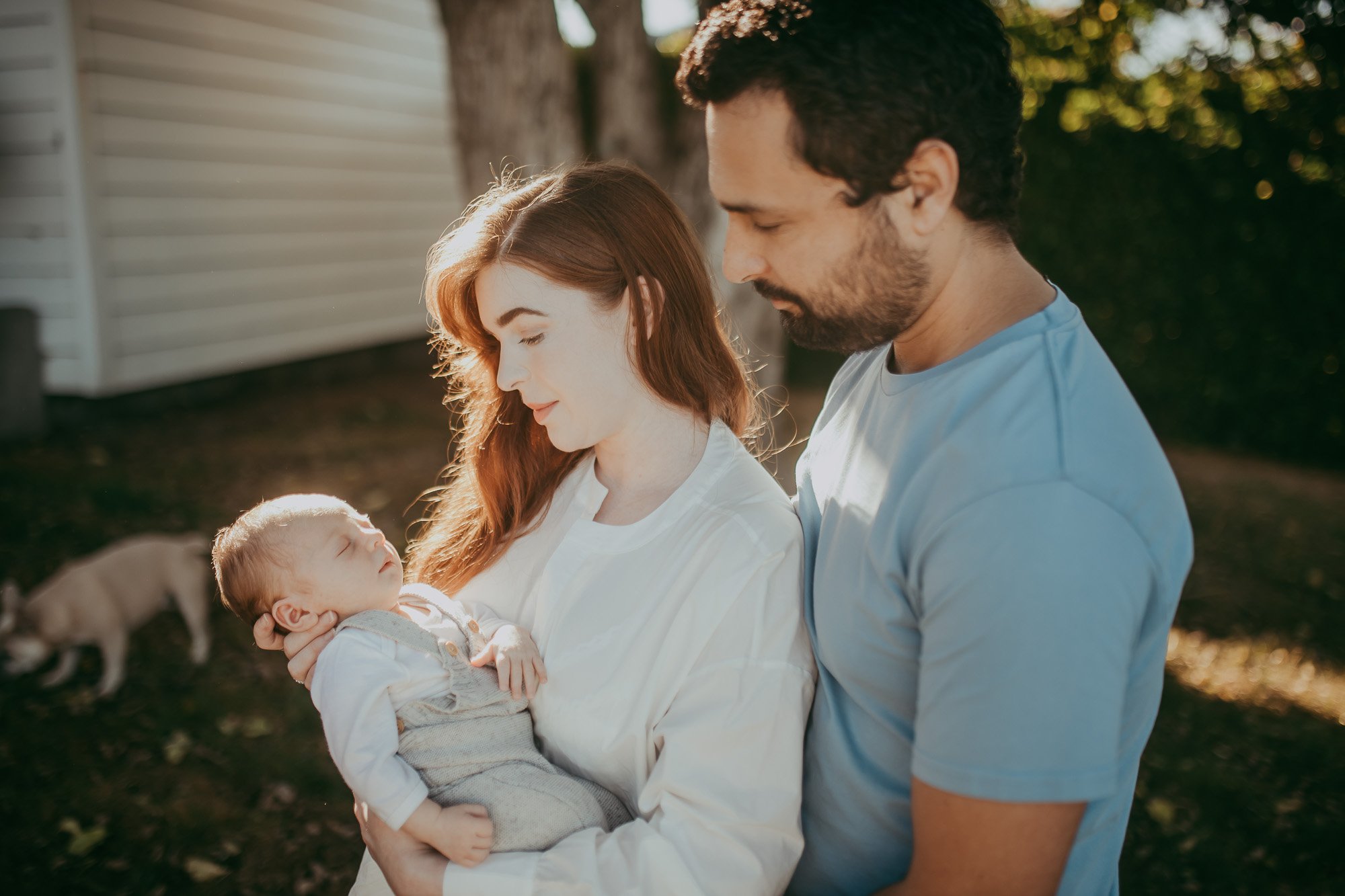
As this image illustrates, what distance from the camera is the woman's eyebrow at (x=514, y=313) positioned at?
1.99m

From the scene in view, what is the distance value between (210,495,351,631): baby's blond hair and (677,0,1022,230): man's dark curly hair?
1.37 metres

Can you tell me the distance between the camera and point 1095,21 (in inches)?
221

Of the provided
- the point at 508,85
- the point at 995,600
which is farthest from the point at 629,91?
the point at 995,600

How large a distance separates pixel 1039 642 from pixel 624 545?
0.94 meters

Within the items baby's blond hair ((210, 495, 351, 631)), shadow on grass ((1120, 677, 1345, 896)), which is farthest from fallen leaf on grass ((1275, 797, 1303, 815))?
baby's blond hair ((210, 495, 351, 631))

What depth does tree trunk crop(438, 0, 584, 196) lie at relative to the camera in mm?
4582

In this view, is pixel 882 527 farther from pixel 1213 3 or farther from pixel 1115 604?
pixel 1213 3

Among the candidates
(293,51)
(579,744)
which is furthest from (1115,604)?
(293,51)

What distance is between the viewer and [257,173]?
342 inches

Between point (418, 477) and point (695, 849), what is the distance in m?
A: 5.70

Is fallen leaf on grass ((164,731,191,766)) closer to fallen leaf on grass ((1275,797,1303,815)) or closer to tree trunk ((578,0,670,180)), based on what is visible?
tree trunk ((578,0,670,180))

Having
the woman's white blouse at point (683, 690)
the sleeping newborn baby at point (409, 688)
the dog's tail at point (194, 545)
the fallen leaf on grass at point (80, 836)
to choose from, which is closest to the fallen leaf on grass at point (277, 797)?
the fallen leaf on grass at point (80, 836)

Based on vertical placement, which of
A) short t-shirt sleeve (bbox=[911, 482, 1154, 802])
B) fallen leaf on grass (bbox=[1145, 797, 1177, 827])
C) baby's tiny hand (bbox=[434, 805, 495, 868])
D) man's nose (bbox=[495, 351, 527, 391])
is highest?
man's nose (bbox=[495, 351, 527, 391])

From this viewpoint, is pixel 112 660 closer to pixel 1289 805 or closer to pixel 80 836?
pixel 80 836
